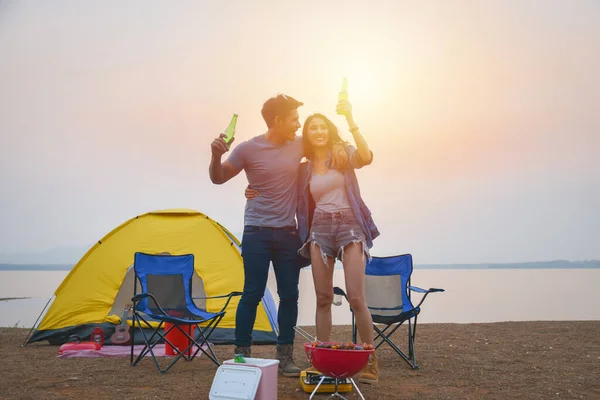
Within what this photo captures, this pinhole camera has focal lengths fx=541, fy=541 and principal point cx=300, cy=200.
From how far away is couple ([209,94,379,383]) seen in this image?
3252mm

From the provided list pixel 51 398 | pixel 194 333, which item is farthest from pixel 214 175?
pixel 194 333

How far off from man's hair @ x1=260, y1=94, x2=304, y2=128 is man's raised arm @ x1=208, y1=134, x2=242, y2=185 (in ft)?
1.32

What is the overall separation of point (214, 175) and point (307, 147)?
2.05 ft

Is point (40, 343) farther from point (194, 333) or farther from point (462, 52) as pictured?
point (462, 52)

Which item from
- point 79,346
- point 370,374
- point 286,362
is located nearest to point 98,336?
point 79,346

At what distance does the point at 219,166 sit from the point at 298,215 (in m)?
0.59

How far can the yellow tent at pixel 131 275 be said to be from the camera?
5238 mm

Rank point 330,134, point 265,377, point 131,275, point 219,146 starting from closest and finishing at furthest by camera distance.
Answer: point 265,377, point 219,146, point 330,134, point 131,275

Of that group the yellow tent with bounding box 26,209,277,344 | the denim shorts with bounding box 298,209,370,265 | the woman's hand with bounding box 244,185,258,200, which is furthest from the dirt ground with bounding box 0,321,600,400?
the woman's hand with bounding box 244,185,258,200

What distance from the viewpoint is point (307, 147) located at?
350 centimetres

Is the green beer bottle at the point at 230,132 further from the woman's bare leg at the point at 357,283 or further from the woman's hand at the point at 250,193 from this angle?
the woman's bare leg at the point at 357,283

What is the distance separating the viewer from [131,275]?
18.8 ft

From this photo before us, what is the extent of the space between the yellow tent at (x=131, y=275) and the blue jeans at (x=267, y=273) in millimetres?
1850

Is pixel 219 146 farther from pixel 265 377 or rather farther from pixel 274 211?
pixel 265 377
